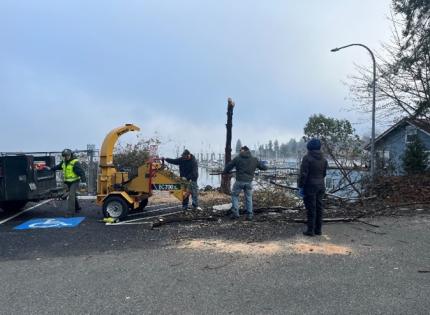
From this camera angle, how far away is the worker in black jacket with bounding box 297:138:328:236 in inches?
344

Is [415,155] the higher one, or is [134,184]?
[415,155]

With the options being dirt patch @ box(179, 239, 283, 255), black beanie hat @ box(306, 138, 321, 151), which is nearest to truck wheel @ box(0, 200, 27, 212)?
dirt patch @ box(179, 239, 283, 255)

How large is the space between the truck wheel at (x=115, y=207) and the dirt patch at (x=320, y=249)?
5.01 m

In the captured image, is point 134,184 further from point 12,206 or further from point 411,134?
point 411,134

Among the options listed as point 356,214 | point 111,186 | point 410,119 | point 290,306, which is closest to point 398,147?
point 410,119

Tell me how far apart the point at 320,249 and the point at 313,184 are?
5.29 feet

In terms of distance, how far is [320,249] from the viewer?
7652 millimetres

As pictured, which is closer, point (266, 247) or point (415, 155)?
point (266, 247)

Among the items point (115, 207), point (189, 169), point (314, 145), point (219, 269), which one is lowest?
point (219, 269)

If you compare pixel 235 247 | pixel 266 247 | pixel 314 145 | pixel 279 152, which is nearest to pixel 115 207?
pixel 235 247

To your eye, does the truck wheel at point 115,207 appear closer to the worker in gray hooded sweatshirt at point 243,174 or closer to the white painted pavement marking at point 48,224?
the white painted pavement marking at point 48,224

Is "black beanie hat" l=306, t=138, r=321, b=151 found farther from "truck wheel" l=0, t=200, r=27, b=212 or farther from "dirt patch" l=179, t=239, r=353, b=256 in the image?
"truck wheel" l=0, t=200, r=27, b=212

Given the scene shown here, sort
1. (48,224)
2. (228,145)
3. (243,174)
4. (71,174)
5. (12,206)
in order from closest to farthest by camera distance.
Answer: (243,174) < (48,224) < (71,174) < (12,206) < (228,145)

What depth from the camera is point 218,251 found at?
765cm
